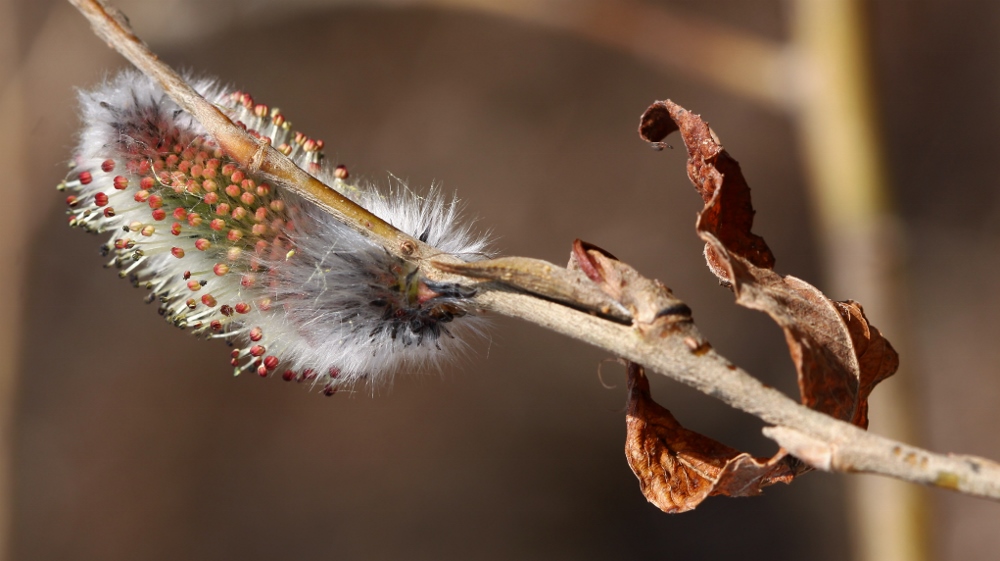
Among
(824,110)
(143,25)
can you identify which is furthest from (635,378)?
(143,25)

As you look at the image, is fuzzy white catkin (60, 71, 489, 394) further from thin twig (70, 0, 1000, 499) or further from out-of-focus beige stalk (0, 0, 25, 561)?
out-of-focus beige stalk (0, 0, 25, 561)

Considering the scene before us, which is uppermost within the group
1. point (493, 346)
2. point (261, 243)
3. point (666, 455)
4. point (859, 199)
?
point (859, 199)

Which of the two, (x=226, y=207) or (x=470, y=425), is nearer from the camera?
(x=226, y=207)

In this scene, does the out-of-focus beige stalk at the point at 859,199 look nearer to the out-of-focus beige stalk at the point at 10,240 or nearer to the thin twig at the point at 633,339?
the thin twig at the point at 633,339

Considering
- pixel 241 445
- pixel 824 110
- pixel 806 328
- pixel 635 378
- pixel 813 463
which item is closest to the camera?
pixel 813 463

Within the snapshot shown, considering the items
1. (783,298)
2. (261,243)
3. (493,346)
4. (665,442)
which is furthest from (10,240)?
(783,298)

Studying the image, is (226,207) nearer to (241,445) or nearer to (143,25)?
(143,25)

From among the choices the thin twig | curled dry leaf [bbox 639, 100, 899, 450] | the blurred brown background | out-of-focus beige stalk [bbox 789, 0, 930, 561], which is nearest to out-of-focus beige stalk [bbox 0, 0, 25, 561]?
the blurred brown background

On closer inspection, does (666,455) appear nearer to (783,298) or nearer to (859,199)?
(783,298)
